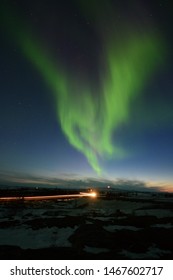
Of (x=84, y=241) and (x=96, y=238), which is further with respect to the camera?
(x=96, y=238)

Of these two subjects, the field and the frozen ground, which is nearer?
the field

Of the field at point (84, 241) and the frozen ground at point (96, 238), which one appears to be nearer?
the field at point (84, 241)

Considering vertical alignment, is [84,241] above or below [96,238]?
below

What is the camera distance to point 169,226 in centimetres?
2361

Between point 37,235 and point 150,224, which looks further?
point 150,224

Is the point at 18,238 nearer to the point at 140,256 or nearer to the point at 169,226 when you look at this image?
the point at 140,256
